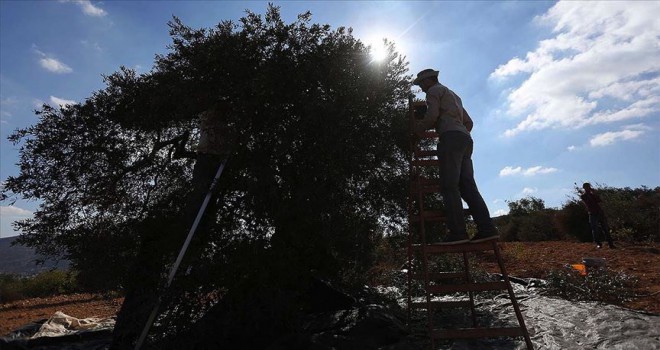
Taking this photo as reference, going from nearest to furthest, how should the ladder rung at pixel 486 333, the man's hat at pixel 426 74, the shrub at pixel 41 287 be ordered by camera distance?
the ladder rung at pixel 486 333 < the man's hat at pixel 426 74 < the shrub at pixel 41 287

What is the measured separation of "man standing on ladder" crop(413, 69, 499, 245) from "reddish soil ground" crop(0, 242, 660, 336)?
3.58m

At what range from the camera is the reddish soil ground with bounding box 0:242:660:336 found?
7.90m

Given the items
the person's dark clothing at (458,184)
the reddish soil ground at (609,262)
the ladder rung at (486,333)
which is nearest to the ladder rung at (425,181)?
the person's dark clothing at (458,184)

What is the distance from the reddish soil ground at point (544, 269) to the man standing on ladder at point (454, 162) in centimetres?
358

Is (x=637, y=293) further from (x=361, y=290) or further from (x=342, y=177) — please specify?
(x=342, y=177)

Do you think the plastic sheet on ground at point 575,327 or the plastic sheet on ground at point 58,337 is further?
the plastic sheet on ground at point 58,337

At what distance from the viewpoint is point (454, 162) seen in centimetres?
502

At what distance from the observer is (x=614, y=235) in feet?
51.2

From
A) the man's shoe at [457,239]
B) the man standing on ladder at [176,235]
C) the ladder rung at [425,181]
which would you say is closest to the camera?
the man's shoe at [457,239]

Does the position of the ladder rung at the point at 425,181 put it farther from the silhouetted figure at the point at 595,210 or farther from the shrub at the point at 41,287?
the shrub at the point at 41,287

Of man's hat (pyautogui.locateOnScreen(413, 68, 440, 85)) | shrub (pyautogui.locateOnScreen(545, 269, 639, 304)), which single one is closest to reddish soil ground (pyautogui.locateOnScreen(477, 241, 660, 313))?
shrub (pyautogui.locateOnScreen(545, 269, 639, 304))

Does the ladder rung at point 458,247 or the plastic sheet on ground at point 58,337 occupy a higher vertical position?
the ladder rung at point 458,247

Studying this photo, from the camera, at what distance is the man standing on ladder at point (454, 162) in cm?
485

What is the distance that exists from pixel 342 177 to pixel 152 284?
2.82 metres
